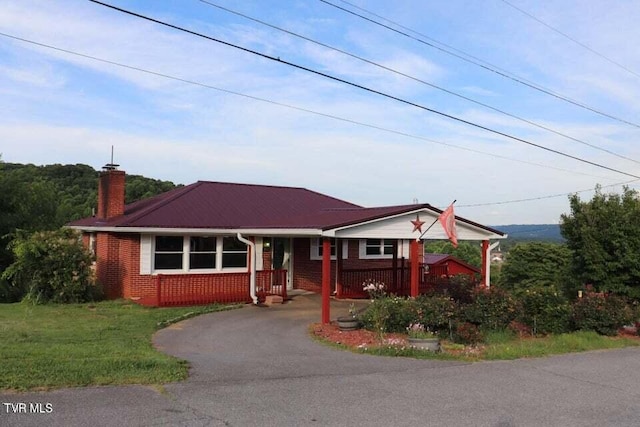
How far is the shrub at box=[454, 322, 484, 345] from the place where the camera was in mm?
11992

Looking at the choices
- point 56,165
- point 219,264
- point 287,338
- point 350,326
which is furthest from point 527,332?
point 56,165

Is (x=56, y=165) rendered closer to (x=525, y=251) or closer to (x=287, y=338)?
(x=525, y=251)

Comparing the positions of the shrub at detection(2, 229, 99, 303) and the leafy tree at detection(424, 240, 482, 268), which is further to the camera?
the leafy tree at detection(424, 240, 482, 268)

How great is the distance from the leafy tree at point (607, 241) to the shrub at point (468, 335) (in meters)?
7.27

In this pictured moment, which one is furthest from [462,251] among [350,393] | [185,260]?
[350,393]

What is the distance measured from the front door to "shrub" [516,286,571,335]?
10.5 meters

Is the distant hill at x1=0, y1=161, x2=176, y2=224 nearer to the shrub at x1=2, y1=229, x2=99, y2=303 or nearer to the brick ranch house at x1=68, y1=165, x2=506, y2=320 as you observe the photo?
the brick ranch house at x1=68, y1=165, x2=506, y2=320

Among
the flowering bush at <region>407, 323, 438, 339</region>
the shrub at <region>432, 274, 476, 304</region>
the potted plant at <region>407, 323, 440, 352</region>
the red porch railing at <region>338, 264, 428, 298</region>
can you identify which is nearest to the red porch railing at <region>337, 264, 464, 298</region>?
the red porch railing at <region>338, 264, 428, 298</region>

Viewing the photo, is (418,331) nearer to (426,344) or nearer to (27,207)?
(426,344)

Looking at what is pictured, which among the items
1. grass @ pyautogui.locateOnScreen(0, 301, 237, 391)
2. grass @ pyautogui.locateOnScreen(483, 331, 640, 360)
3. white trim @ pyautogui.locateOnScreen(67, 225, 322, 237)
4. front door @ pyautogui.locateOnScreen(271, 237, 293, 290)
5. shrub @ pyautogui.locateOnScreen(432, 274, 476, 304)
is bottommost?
grass @ pyautogui.locateOnScreen(483, 331, 640, 360)

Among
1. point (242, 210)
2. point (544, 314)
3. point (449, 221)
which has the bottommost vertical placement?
point (544, 314)

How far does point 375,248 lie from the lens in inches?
932

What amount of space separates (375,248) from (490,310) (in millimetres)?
10531

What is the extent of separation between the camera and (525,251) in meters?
42.2
